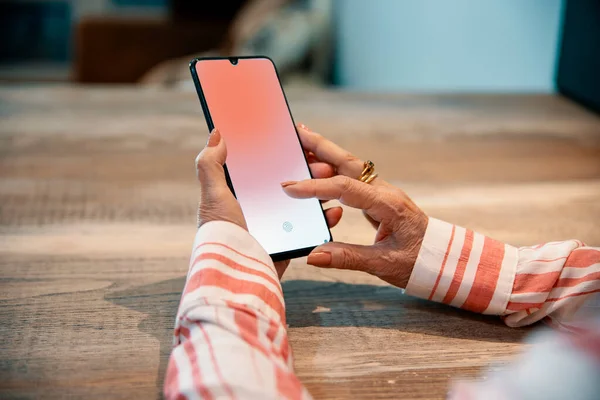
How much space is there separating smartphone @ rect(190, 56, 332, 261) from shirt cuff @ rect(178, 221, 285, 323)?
6 cm

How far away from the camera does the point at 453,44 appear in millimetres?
1886

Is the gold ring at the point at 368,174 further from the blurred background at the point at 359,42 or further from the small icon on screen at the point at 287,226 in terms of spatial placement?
the blurred background at the point at 359,42

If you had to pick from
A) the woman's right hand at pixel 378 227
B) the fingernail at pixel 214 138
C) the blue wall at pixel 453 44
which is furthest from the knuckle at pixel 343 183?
the blue wall at pixel 453 44

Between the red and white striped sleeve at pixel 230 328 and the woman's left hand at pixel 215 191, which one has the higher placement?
the woman's left hand at pixel 215 191

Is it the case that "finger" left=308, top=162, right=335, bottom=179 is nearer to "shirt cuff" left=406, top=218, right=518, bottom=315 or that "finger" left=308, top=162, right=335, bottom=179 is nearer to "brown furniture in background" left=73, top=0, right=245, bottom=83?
"shirt cuff" left=406, top=218, right=518, bottom=315

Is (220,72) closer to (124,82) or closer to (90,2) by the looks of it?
(124,82)

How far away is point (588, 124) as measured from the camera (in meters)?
1.30

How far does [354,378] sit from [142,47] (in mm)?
2508

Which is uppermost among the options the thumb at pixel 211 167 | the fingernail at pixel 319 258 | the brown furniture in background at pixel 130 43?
the thumb at pixel 211 167

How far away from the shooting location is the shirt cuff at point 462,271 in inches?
23.4

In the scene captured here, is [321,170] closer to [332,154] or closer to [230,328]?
[332,154]

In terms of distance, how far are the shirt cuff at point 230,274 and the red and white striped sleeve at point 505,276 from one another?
14 centimetres

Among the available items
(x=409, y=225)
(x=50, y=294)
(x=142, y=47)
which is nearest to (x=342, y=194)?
(x=409, y=225)

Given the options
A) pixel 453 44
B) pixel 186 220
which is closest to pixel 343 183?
pixel 186 220
